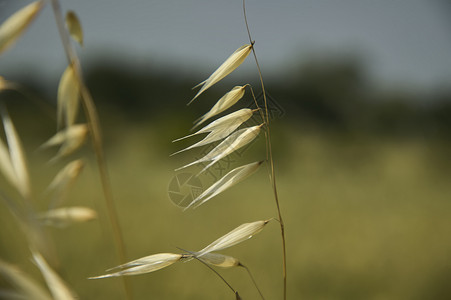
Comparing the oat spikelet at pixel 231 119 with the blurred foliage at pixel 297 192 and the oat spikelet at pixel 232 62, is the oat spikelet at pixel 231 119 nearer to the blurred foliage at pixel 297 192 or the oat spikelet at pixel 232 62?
the oat spikelet at pixel 232 62

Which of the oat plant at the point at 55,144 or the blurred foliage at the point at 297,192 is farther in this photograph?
the blurred foliage at the point at 297,192

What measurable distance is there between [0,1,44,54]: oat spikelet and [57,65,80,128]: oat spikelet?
2 cm

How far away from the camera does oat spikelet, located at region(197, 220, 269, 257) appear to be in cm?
13

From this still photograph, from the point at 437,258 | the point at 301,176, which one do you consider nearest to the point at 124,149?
the point at 301,176

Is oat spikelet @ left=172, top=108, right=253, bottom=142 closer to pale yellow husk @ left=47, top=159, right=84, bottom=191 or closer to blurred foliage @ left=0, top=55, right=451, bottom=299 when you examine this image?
pale yellow husk @ left=47, top=159, right=84, bottom=191

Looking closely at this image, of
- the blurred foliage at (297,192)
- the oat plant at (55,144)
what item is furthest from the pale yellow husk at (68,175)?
the blurred foliage at (297,192)

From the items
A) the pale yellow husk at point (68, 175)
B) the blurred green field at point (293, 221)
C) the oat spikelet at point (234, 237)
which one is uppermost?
the pale yellow husk at point (68, 175)

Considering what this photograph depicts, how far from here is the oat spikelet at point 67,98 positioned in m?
0.14

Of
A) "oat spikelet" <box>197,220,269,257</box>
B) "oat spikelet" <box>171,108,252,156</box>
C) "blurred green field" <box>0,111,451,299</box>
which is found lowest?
"blurred green field" <box>0,111,451,299</box>

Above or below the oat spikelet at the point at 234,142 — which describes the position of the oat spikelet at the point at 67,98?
above

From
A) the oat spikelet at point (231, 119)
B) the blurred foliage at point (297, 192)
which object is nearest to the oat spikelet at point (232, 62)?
the oat spikelet at point (231, 119)

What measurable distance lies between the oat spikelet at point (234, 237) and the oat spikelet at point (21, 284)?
0.05 m

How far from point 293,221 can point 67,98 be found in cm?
84

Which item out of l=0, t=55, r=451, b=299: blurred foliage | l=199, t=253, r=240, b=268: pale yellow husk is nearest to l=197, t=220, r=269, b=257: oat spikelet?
l=199, t=253, r=240, b=268: pale yellow husk
